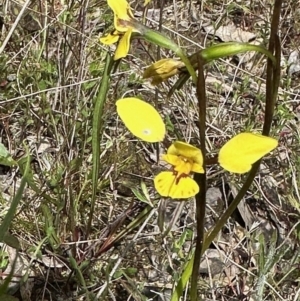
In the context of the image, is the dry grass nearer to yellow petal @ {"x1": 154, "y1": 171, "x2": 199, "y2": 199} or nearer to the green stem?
the green stem

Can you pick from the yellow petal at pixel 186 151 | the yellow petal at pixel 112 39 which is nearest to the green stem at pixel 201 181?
the yellow petal at pixel 186 151

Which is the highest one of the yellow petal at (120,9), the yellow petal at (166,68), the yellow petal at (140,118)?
the yellow petal at (120,9)

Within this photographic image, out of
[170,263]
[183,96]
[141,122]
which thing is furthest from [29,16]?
[141,122]

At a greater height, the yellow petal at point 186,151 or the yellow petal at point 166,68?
the yellow petal at point 166,68

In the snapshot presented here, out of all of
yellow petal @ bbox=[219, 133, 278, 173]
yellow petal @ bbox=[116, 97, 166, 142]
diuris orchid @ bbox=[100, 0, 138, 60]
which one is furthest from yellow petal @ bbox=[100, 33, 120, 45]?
yellow petal @ bbox=[219, 133, 278, 173]

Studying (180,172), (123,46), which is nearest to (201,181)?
(180,172)

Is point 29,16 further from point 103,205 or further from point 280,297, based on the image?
point 280,297

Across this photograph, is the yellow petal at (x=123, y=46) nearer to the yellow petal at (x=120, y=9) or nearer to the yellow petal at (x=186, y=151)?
the yellow petal at (x=120, y=9)
